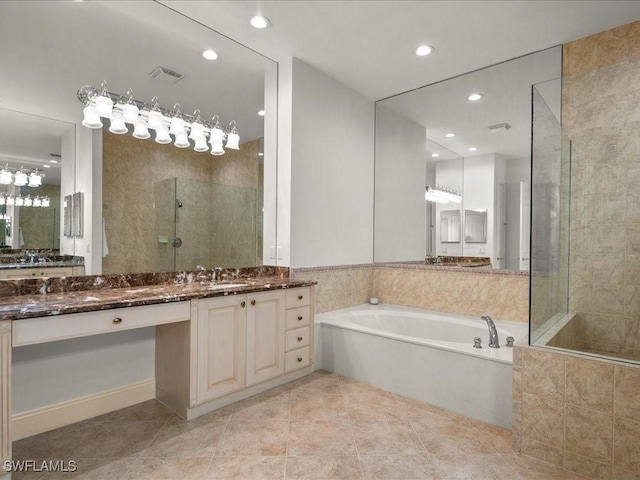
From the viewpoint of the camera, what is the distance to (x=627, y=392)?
1.66 m

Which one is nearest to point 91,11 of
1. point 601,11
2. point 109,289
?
point 109,289

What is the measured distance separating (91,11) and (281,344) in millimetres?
2484

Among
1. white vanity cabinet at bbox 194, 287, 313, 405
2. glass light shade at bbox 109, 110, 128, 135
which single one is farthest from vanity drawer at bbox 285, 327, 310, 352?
glass light shade at bbox 109, 110, 128, 135

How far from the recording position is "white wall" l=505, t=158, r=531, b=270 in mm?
2930

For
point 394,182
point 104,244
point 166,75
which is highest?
point 166,75

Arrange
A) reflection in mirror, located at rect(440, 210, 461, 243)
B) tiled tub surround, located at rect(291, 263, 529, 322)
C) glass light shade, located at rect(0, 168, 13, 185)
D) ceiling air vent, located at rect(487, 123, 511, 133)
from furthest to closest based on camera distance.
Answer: reflection in mirror, located at rect(440, 210, 461, 243), ceiling air vent, located at rect(487, 123, 511, 133), tiled tub surround, located at rect(291, 263, 529, 322), glass light shade, located at rect(0, 168, 13, 185)

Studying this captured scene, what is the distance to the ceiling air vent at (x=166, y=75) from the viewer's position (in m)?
2.65

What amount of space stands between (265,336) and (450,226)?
6.90 ft

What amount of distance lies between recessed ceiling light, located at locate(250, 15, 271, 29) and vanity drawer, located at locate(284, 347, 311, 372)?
2409 millimetres

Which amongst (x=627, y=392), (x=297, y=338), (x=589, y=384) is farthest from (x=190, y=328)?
(x=627, y=392)

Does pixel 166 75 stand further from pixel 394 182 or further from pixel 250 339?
pixel 394 182

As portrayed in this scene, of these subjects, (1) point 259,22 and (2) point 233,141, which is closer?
(1) point 259,22

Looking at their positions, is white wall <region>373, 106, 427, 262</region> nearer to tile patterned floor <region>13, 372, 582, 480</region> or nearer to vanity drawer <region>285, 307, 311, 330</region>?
vanity drawer <region>285, 307, 311, 330</region>

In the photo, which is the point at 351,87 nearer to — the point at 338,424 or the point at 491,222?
the point at 491,222
